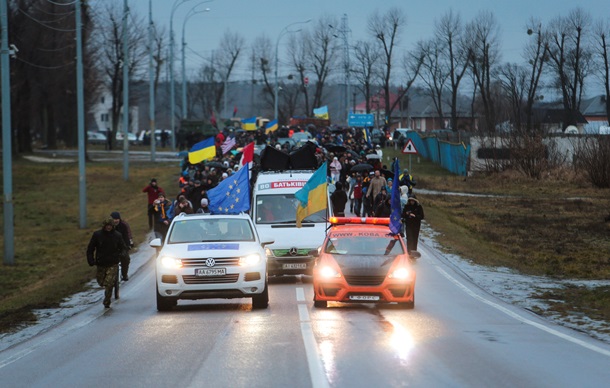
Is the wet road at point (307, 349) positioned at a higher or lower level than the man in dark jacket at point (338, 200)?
lower

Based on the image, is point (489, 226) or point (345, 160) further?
point (345, 160)

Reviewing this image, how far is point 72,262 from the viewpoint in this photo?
33.6 m

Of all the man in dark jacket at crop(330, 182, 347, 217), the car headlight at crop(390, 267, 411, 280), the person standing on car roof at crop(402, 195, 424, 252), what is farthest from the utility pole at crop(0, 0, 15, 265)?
the car headlight at crop(390, 267, 411, 280)

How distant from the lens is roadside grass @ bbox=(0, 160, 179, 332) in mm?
25578

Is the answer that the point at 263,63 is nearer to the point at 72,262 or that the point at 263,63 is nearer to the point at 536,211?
the point at 536,211

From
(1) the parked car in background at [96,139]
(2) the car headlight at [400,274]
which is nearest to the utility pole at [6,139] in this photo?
(2) the car headlight at [400,274]

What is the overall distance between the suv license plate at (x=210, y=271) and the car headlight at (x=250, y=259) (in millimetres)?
327

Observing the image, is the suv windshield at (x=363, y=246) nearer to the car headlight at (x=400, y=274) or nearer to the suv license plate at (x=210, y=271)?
the car headlight at (x=400, y=274)

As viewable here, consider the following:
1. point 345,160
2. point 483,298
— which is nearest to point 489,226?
point 345,160

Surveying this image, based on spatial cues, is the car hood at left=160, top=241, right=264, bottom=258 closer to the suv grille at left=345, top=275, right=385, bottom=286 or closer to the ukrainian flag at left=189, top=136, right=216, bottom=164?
the suv grille at left=345, top=275, right=385, bottom=286

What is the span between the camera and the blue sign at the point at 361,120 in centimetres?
9619

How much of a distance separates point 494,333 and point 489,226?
23586 mm

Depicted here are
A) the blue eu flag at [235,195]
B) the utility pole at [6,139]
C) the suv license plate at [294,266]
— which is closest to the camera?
the suv license plate at [294,266]

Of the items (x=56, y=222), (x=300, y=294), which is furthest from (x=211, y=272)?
(x=56, y=222)
